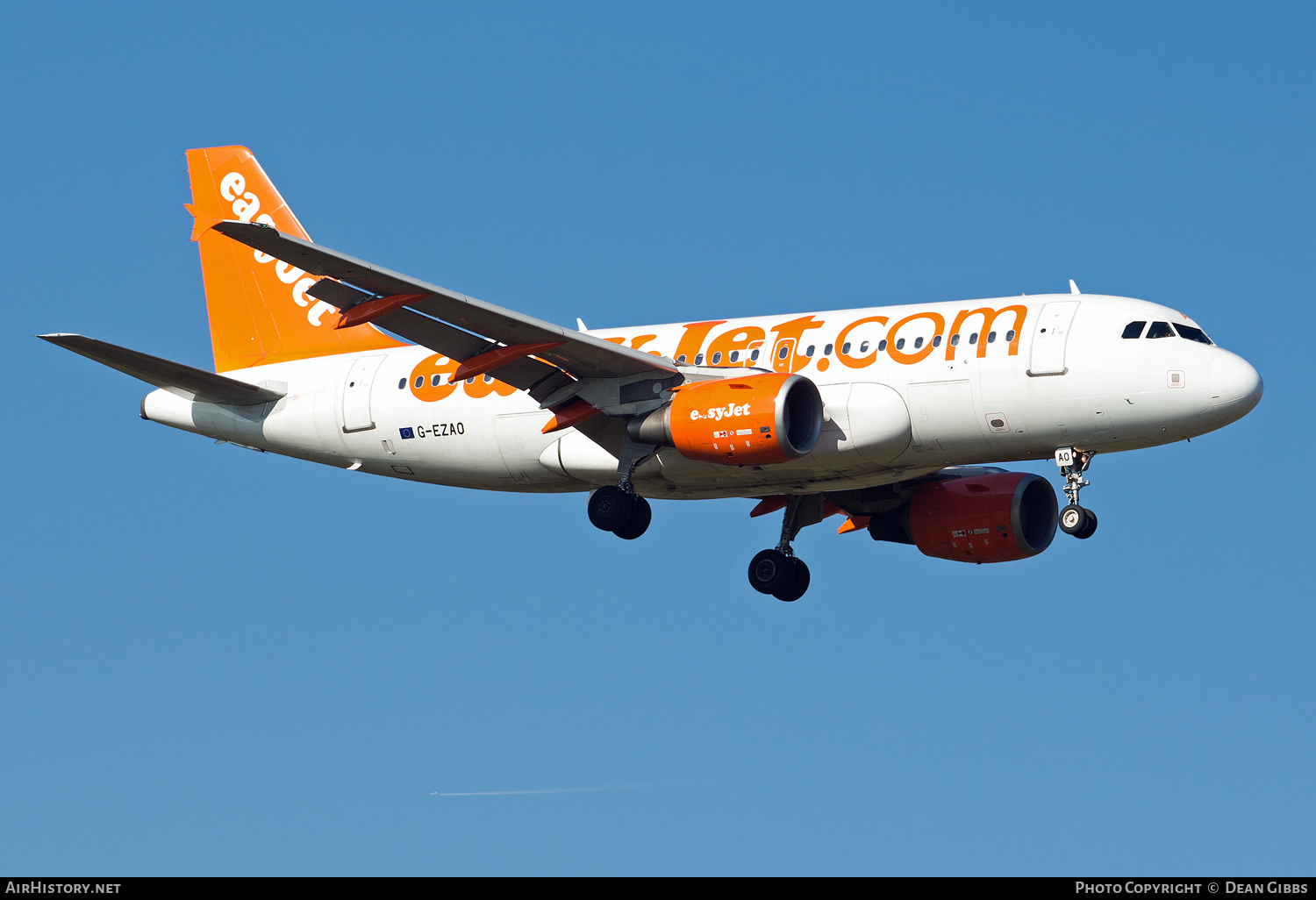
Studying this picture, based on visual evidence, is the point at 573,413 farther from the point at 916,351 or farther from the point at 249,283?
the point at 249,283

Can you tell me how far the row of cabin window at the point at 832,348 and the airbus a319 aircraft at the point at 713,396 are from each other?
5 centimetres

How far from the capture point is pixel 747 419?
33.9m

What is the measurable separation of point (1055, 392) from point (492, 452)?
12.4 metres

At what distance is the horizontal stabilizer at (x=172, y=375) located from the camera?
118ft

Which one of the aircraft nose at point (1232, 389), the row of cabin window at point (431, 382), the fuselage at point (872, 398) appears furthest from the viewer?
the row of cabin window at point (431, 382)

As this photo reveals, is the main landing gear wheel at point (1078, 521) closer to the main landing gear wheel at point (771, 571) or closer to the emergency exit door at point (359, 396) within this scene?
the main landing gear wheel at point (771, 571)

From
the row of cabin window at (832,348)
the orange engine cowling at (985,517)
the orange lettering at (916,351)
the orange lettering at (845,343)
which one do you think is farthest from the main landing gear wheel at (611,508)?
the orange engine cowling at (985,517)

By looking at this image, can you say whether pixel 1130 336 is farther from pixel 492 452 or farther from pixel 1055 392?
pixel 492 452

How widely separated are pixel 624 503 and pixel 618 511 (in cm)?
24

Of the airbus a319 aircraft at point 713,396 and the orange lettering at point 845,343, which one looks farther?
the orange lettering at point 845,343

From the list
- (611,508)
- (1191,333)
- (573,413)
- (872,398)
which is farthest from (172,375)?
(1191,333)

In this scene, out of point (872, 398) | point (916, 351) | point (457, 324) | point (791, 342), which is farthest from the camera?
point (791, 342)

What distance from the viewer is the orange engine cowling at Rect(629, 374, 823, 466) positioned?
3375cm

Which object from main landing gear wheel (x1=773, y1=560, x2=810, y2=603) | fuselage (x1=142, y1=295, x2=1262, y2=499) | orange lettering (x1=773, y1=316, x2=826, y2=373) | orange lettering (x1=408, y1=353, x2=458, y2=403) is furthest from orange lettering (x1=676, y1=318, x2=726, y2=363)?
main landing gear wheel (x1=773, y1=560, x2=810, y2=603)
